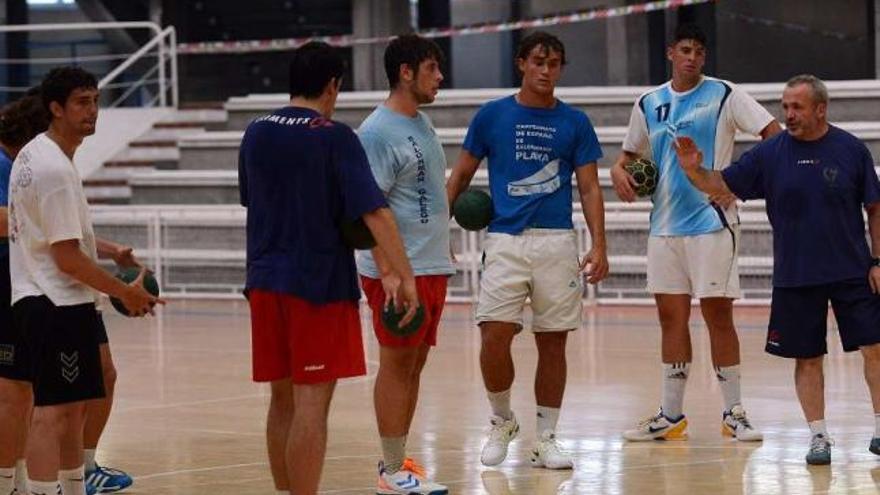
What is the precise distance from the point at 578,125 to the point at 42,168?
2.82 m

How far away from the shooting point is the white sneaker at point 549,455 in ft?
28.9

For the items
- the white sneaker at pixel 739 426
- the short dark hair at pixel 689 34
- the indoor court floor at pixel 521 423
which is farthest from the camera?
the short dark hair at pixel 689 34

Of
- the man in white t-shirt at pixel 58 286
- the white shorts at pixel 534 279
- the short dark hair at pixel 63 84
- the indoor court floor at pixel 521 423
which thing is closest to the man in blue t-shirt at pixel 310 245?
the man in white t-shirt at pixel 58 286

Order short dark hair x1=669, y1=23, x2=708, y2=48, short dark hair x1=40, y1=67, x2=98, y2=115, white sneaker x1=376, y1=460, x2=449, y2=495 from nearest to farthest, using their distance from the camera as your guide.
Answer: short dark hair x1=40, y1=67, x2=98, y2=115 < white sneaker x1=376, y1=460, x2=449, y2=495 < short dark hair x1=669, y1=23, x2=708, y2=48

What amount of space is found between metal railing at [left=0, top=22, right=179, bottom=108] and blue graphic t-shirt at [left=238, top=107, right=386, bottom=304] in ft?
47.7

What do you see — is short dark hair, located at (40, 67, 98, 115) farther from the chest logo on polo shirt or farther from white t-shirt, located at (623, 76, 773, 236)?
white t-shirt, located at (623, 76, 773, 236)

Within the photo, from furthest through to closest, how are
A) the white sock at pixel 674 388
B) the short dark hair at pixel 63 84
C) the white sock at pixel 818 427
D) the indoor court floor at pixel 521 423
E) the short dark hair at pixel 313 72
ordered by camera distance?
the white sock at pixel 674 388 → the white sock at pixel 818 427 → the indoor court floor at pixel 521 423 → the short dark hair at pixel 63 84 → the short dark hair at pixel 313 72

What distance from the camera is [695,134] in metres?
9.70

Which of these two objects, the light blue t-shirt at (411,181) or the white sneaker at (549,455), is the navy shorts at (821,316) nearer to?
the white sneaker at (549,455)

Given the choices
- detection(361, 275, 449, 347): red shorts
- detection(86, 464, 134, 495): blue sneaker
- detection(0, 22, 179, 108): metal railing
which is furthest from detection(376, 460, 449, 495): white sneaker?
detection(0, 22, 179, 108): metal railing

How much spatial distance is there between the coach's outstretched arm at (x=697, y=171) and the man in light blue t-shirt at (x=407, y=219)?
3.68ft

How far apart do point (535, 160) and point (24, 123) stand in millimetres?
2333

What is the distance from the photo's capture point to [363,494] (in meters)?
8.32

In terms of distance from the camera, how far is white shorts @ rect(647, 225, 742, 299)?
964 centimetres
